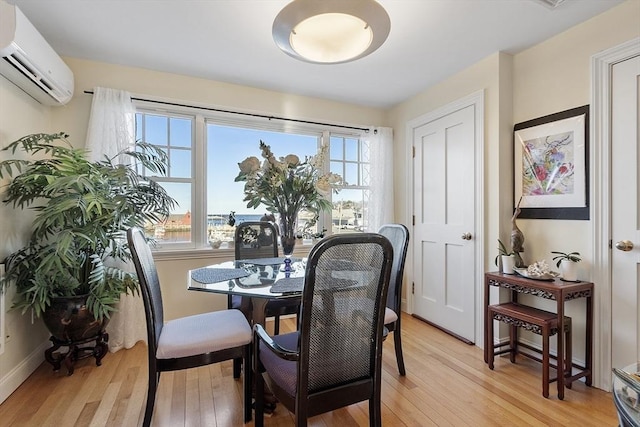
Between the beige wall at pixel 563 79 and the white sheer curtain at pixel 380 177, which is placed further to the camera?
the white sheer curtain at pixel 380 177

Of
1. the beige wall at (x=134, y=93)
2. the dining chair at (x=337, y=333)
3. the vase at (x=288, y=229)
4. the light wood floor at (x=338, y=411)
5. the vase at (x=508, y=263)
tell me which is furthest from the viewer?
the vase at (x=508, y=263)

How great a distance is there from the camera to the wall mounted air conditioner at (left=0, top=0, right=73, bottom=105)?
166 centimetres

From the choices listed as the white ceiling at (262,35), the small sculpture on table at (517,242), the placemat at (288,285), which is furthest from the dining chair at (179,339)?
the small sculpture on table at (517,242)

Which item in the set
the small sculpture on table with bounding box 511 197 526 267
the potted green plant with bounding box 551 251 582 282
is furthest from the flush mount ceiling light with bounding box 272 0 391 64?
the potted green plant with bounding box 551 251 582 282

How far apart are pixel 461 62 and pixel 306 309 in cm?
257

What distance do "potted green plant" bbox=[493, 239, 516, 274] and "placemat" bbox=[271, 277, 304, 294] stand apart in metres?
1.61

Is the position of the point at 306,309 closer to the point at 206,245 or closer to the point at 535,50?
the point at 206,245

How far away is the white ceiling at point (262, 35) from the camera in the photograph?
74.2 inches

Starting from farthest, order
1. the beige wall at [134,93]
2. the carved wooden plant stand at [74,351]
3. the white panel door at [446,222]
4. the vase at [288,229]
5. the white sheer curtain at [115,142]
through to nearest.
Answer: the white panel door at [446,222]
the white sheer curtain at [115,142]
the carved wooden plant stand at [74,351]
the beige wall at [134,93]
the vase at [288,229]

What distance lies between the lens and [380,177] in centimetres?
356

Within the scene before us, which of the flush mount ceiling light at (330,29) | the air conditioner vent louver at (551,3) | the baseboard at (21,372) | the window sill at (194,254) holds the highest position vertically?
the air conditioner vent louver at (551,3)

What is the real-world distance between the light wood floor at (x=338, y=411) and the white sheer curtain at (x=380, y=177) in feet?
5.35

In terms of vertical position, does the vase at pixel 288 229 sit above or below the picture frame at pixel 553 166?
below

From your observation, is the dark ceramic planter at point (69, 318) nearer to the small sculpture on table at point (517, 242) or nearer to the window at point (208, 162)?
the window at point (208, 162)
